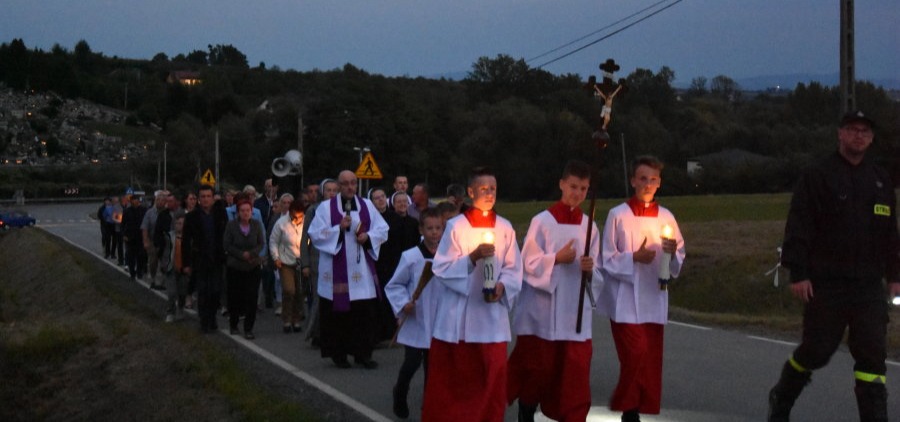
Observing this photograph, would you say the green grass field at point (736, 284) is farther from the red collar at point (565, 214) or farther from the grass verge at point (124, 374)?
the grass verge at point (124, 374)

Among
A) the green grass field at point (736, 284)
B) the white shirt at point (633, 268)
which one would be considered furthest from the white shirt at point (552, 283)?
the green grass field at point (736, 284)

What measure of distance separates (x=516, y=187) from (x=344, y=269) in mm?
70134

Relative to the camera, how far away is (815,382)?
1019cm

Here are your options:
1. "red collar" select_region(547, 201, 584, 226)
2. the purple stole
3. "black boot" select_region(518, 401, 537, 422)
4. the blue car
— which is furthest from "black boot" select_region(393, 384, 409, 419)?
the blue car

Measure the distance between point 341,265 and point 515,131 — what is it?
6985 cm

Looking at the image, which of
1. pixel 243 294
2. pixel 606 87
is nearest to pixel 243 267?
pixel 243 294

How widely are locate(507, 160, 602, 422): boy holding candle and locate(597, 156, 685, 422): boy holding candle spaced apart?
27cm

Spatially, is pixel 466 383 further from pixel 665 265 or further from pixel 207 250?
pixel 207 250

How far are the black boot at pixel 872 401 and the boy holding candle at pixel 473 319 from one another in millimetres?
2187

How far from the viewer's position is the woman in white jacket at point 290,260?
15.3 metres

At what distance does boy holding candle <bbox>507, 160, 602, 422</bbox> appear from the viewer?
765 cm

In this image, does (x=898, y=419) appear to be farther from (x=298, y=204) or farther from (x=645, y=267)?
(x=298, y=204)

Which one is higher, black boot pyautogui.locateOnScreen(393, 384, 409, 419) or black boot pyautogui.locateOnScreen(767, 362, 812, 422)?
black boot pyautogui.locateOnScreen(767, 362, 812, 422)

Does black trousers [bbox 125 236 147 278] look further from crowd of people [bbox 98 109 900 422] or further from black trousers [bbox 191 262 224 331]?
crowd of people [bbox 98 109 900 422]
